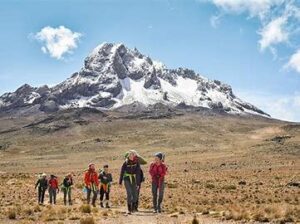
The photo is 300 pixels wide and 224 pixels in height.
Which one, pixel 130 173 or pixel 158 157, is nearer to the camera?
pixel 158 157

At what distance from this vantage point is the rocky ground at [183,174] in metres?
19.8

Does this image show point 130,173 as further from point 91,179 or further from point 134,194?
point 91,179

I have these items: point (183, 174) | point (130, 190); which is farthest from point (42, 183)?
point (183, 174)

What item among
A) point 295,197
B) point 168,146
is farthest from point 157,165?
point 168,146

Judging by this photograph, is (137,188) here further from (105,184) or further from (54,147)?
(54,147)

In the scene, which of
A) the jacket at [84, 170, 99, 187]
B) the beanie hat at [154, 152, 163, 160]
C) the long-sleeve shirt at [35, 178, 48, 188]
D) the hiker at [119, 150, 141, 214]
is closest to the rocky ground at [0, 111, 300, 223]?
the hiker at [119, 150, 141, 214]

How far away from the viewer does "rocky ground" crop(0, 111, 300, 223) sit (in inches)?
779

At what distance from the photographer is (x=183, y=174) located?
6744 cm

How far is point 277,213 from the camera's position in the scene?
1825 centimetres

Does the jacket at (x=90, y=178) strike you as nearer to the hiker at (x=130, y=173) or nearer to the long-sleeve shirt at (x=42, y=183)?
the hiker at (x=130, y=173)

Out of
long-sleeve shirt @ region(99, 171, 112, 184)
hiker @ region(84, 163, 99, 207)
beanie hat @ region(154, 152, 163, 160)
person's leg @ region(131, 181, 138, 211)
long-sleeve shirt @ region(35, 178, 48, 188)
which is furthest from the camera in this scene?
long-sleeve shirt @ region(35, 178, 48, 188)

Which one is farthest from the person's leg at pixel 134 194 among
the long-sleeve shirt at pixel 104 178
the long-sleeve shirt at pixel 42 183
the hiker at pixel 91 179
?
the long-sleeve shirt at pixel 42 183

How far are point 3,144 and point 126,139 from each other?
1785 inches

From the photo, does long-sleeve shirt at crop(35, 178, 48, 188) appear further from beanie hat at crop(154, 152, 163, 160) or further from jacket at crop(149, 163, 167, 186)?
beanie hat at crop(154, 152, 163, 160)
